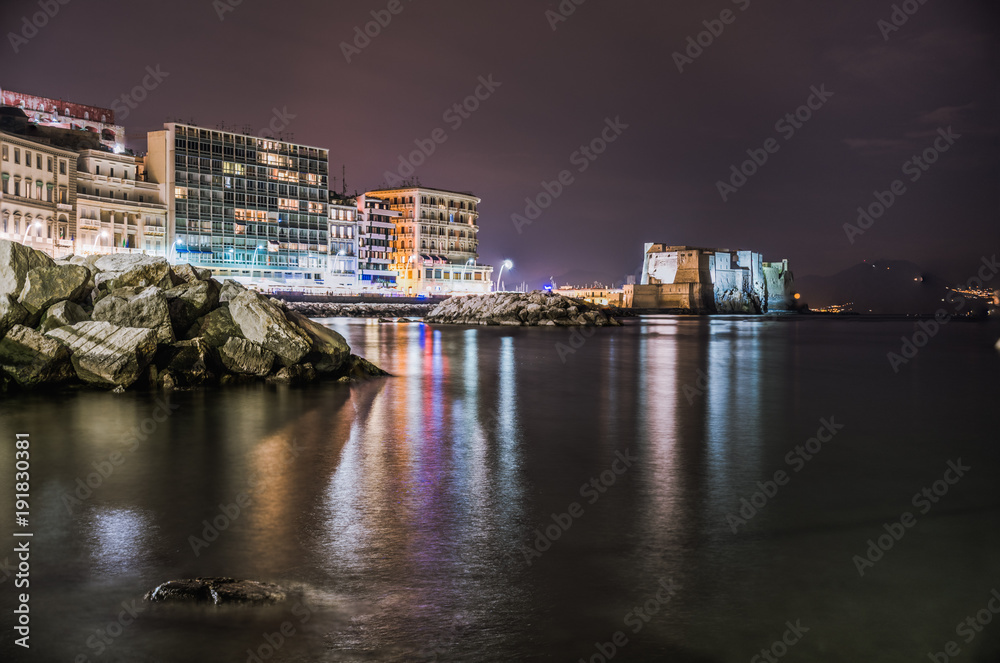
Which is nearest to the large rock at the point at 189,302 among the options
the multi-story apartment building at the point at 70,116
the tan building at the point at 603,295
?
the multi-story apartment building at the point at 70,116

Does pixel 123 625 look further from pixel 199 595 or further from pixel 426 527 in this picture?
pixel 426 527

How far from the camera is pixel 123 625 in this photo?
5.21 metres

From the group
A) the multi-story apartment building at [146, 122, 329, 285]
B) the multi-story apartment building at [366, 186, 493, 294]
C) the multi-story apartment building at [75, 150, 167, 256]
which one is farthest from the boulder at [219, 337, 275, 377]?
the multi-story apartment building at [366, 186, 493, 294]

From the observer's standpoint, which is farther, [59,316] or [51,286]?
[51,286]

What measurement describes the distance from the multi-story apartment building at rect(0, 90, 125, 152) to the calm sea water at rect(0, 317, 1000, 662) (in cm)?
10370

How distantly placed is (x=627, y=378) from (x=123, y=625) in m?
20.7

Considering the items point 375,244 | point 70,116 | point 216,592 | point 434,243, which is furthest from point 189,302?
point 434,243

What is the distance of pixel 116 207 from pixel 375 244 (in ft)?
147

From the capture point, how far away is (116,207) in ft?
315

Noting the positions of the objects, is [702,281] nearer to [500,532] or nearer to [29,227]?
[29,227]

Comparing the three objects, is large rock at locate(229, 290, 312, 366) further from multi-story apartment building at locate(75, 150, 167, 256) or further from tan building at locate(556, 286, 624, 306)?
tan building at locate(556, 286, 624, 306)

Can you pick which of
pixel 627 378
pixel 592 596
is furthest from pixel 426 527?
pixel 627 378

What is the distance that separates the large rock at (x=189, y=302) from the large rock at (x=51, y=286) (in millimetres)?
2159

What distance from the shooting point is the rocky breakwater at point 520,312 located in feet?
272
